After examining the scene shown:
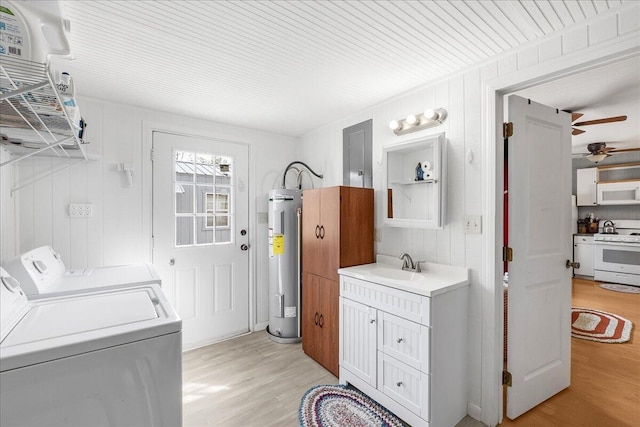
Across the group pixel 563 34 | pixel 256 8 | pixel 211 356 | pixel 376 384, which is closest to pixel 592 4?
pixel 563 34

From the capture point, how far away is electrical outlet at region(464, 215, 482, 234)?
1.91 metres

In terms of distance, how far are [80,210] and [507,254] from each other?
327 cm

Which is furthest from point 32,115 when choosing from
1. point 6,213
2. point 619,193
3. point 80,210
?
point 619,193

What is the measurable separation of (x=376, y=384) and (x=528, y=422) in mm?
976

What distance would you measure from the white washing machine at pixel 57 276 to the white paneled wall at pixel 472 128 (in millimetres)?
1996

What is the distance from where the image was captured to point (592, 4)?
1376 millimetres

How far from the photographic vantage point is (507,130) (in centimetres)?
187

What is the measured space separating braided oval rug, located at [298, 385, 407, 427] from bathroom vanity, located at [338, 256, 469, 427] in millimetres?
68

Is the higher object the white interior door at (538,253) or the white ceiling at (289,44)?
the white ceiling at (289,44)

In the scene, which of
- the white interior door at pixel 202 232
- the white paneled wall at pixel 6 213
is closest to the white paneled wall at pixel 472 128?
the white interior door at pixel 202 232

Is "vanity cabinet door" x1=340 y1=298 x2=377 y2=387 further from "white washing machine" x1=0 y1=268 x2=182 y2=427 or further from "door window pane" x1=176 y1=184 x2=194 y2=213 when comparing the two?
"door window pane" x1=176 y1=184 x2=194 y2=213

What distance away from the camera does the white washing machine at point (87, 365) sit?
0.93 meters

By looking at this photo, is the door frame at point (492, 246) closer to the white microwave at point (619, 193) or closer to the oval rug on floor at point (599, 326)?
the oval rug on floor at point (599, 326)

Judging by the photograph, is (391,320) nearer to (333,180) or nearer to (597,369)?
(333,180)
